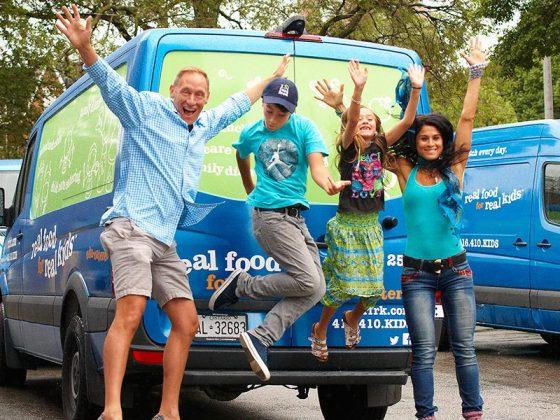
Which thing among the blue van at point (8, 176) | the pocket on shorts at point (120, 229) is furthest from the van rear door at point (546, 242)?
the blue van at point (8, 176)

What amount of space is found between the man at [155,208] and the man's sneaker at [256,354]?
0.95ft

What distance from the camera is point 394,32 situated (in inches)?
1023

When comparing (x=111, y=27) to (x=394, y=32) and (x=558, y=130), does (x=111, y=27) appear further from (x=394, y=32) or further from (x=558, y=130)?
(x=558, y=130)

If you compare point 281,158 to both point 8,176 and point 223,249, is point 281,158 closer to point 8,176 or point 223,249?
point 223,249

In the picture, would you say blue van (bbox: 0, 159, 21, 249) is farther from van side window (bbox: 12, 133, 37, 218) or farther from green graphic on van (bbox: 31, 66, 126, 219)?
green graphic on van (bbox: 31, 66, 126, 219)

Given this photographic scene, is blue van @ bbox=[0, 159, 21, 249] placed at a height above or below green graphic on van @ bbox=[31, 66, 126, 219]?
above

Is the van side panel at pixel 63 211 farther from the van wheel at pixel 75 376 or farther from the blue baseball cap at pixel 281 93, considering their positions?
the blue baseball cap at pixel 281 93

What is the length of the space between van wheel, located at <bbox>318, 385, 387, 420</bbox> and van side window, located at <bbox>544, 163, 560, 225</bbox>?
14.9 ft

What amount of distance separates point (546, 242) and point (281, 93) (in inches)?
240

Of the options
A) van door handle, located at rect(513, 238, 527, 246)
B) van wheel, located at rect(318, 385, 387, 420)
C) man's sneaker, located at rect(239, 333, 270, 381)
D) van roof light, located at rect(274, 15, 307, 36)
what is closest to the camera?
man's sneaker, located at rect(239, 333, 270, 381)

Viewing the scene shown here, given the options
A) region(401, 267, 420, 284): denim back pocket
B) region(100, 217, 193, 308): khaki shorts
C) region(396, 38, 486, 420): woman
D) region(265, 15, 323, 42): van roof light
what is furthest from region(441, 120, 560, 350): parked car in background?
region(100, 217, 193, 308): khaki shorts

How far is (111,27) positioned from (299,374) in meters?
23.1

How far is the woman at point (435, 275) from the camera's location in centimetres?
632

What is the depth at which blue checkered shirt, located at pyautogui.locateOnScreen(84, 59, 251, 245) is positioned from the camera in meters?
5.93
